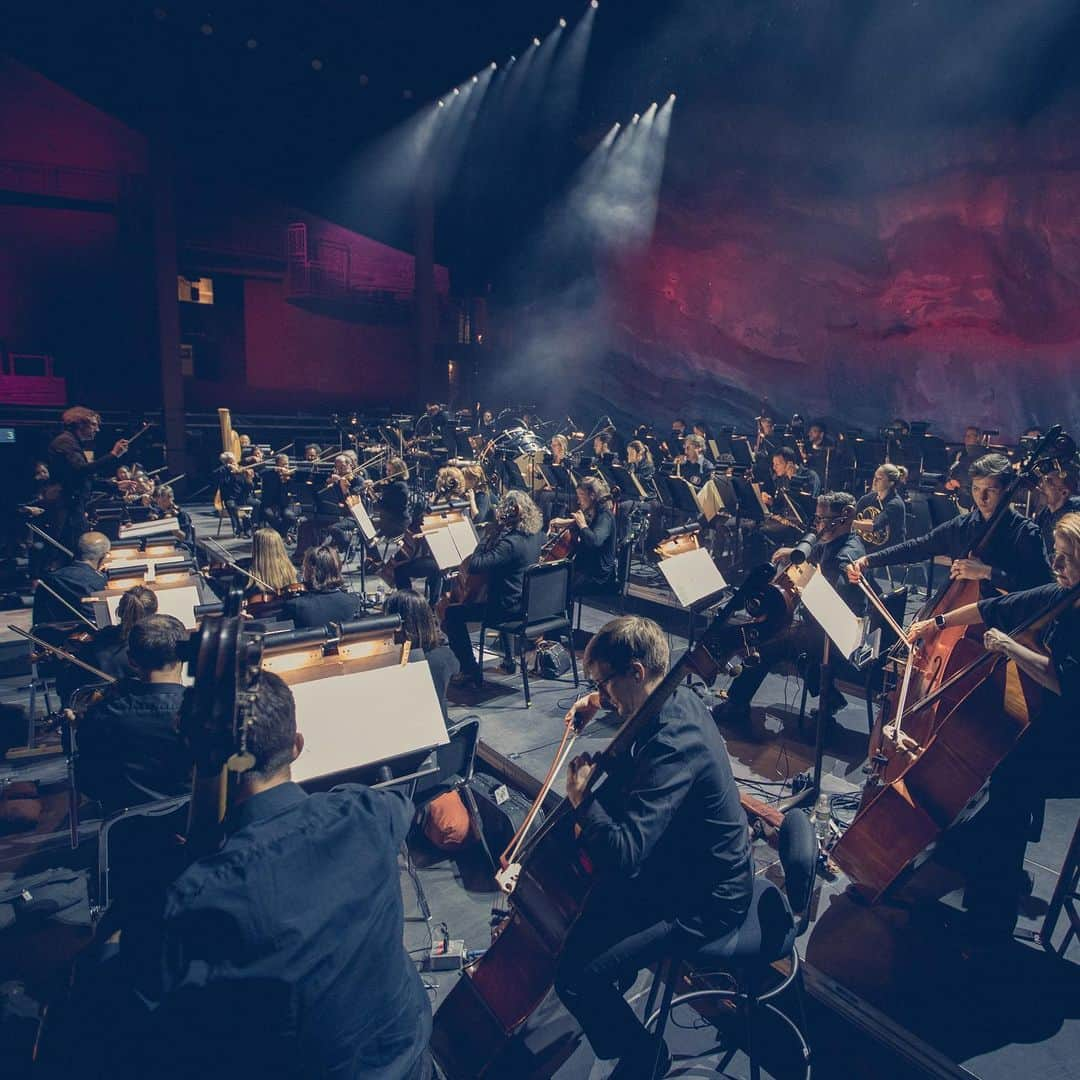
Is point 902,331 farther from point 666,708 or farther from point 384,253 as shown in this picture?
point 666,708

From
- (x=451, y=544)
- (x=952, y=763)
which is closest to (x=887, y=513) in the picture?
(x=451, y=544)

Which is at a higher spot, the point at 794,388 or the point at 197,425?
the point at 794,388

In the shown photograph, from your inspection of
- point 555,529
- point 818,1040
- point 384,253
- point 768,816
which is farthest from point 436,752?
point 384,253

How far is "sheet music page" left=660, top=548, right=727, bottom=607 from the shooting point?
17.0 ft

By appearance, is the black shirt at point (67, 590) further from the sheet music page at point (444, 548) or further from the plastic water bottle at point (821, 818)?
the plastic water bottle at point (821, 818)

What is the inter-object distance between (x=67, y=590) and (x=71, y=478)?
3458 millimetres

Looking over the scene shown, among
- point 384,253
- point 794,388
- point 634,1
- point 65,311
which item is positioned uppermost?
point 634,1

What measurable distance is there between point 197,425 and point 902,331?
15597 millimetres

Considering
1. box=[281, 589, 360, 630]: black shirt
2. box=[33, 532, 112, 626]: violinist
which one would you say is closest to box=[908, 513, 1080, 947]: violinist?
box=[281, 589, 360, 630]: black shirt

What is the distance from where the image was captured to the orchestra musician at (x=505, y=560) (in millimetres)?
6094

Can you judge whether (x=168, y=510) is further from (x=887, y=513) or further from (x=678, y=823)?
(x=678, y=823)

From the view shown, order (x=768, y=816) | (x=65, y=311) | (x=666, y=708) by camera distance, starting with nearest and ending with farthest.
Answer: (x=666, y=708) → (x=768, y=816) → (x=65, y=311)

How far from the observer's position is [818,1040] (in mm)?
3059

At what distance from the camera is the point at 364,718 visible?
308cm
